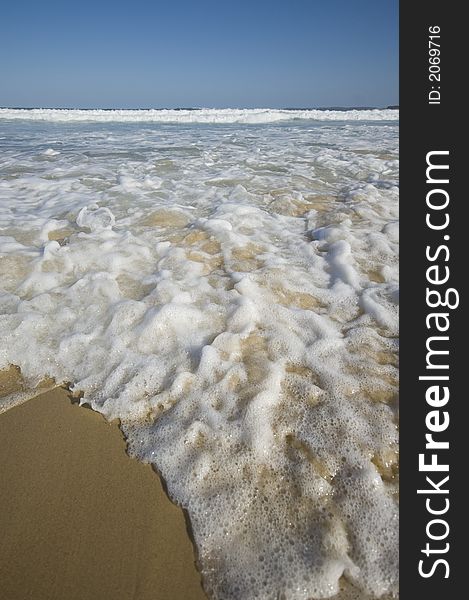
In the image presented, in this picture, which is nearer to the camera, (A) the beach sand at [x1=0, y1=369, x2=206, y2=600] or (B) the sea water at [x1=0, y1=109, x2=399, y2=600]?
(A) the beach sand at [x1=0, y1=369, x2=206, y2=600]

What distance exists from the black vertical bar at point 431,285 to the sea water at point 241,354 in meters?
0.09

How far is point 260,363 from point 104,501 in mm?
937

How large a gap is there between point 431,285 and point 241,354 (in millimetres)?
997

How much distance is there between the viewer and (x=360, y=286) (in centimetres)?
262

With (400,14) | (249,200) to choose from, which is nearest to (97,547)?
(400,14)

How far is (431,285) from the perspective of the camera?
175 cm

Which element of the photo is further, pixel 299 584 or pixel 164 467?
pixel 164 467

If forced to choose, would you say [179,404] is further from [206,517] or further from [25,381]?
[25,381]

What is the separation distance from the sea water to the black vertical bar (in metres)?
0.09

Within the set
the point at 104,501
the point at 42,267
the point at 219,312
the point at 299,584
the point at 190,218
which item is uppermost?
the point at 190,218

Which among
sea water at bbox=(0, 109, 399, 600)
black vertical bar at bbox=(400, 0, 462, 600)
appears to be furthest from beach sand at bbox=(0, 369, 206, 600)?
black vertical bar at bbox=(400, 0, 462, 600)

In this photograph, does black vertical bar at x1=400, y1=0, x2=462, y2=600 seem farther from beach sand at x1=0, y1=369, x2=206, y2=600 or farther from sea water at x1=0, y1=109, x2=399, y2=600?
beach sand at x1=0, y1=369, x2=206, y2=600

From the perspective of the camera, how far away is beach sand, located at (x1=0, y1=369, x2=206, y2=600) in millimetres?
1155

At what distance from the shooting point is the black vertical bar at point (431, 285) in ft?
4.08
